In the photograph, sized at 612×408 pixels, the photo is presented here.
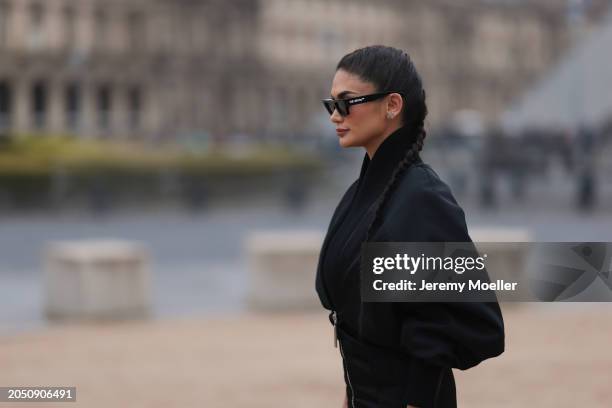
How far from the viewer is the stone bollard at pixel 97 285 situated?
429 inches

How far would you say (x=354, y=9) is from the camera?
89.8 meters

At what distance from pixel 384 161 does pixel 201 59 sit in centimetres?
7364

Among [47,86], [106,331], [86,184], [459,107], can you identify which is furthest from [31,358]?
[459,107]

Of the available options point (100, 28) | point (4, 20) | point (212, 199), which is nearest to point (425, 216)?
point (212, 199)

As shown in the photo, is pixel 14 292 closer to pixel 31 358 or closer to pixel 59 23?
pixel 31 358

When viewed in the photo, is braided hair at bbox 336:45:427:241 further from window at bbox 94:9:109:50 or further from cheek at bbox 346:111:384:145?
window at bbox 94:9:109:50

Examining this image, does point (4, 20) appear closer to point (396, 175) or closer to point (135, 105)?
point (135, 105)

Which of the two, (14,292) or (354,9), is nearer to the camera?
(14,292)

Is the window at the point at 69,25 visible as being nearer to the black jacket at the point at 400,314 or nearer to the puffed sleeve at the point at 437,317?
the black jacket at the point at 400,314

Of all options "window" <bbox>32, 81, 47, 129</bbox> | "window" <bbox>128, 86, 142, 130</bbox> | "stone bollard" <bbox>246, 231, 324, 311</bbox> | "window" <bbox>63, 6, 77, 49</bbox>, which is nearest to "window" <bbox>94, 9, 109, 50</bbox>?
"window" <bbox>63, 6, 77, 49</bbox>

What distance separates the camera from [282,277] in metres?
11.7

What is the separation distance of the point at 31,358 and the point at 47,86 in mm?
62125

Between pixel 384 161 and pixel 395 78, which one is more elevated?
pixel 395 78

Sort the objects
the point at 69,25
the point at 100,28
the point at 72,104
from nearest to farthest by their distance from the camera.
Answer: the point at 69,25
the point at 72,104
the point at 100,28
